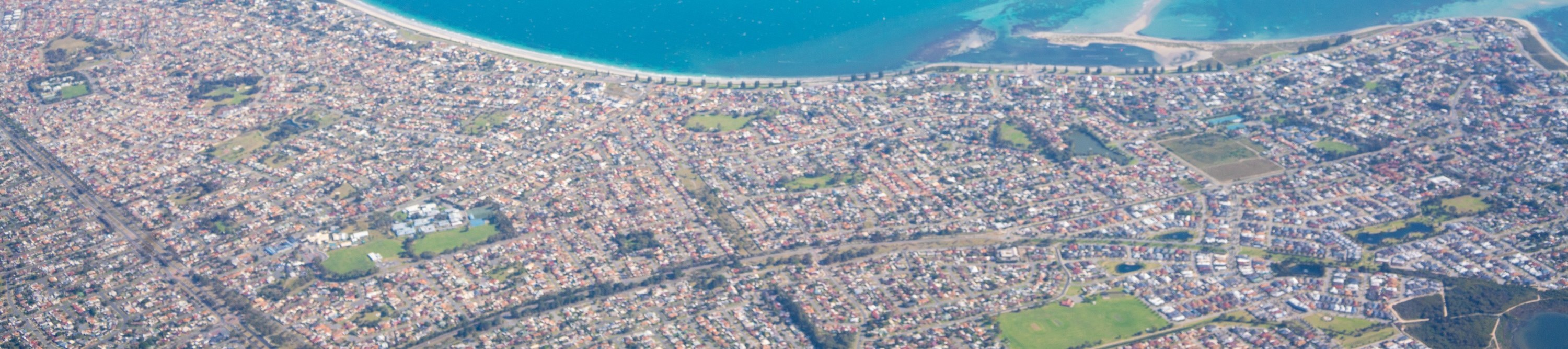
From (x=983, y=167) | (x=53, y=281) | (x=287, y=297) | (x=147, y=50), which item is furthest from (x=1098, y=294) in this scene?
(x=147, y=50)

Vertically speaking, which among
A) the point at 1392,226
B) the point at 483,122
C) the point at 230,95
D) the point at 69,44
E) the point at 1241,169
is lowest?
the point at 1392,226

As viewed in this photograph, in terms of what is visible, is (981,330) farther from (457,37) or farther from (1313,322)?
(457,37)

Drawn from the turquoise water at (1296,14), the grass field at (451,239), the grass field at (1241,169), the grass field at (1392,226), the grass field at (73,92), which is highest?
the grass field at (73,92)

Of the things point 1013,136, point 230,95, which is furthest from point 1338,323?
point 230,95

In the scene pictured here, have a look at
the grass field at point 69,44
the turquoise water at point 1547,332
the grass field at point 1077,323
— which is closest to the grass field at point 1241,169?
the grass field at point 1077,323

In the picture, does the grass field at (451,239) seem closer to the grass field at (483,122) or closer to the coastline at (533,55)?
the grass field at (483,122)

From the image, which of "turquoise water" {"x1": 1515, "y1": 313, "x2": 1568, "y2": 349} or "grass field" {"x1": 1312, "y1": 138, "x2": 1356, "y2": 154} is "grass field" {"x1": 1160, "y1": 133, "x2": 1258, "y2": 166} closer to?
"grass field" {"x1": 1312, "y1": 138, "x2": 1356, "y2": 154}

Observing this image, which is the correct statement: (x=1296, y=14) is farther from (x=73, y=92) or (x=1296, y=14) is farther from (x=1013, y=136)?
(x=73, y=92)
